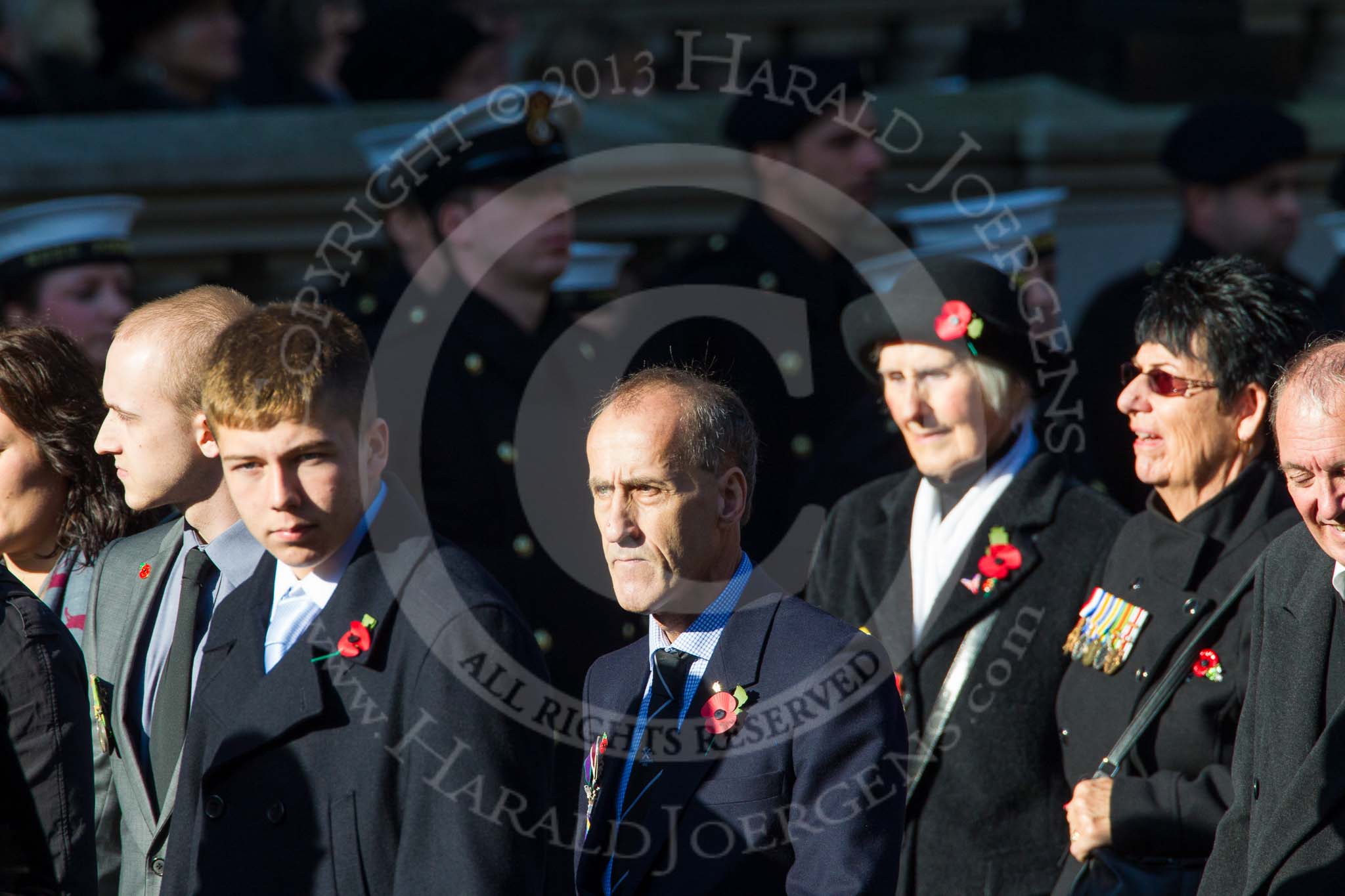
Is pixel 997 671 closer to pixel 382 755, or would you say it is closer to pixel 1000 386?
pixel 1000 386

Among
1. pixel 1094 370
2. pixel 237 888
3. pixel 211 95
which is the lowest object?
pixel 237 888

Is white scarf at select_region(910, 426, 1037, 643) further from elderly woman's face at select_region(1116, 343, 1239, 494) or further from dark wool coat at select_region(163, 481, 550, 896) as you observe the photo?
dark wool coat at select_region(163, 481, 550, 896)

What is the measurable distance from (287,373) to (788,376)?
243 centimetres

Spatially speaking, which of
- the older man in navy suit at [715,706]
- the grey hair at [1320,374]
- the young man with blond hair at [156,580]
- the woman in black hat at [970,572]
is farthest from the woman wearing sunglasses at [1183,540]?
the young man with blond hair at [156,580]

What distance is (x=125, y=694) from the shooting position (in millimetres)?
3766

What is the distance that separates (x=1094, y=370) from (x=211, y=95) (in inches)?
174

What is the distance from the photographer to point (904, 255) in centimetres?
562

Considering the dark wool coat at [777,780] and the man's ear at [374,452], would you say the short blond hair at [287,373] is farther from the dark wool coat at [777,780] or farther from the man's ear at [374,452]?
the dark wool coat at [777,780]

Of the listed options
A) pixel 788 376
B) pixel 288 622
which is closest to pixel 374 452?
pixel 288 622

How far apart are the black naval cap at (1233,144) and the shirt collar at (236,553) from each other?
148 inches

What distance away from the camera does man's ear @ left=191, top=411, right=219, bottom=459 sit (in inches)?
147

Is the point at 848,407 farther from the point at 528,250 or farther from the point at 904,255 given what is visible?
the point at 528,250

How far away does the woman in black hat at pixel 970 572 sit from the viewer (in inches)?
163

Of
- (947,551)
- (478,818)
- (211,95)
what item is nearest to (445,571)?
(478,818)
